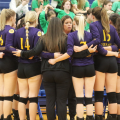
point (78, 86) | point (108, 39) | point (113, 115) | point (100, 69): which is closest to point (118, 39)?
point (108, 39)

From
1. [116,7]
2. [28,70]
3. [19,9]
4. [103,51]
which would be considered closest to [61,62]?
[28,70]

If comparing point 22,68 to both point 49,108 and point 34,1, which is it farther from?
point 34,1

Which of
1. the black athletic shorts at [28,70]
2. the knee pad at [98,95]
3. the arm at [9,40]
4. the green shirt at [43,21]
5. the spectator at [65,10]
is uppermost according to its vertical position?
the spectator at [65,10]

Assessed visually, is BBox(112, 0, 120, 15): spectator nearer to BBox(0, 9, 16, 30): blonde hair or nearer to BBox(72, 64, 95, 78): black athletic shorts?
BBox(72, 64, 95, 78): black athletic shorts

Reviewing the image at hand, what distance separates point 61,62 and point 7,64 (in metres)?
0.92

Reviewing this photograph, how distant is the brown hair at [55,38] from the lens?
2688 mm

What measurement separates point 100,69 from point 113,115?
775mm

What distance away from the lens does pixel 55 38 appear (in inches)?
106

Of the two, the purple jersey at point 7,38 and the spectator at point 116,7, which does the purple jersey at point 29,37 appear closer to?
the purple jersey at point 7,38

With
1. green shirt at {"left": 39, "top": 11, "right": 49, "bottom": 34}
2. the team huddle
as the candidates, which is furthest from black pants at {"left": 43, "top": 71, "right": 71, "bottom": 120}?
green shirt at {"left": 39, "top": 11, "right": 49, "bottom": 34}

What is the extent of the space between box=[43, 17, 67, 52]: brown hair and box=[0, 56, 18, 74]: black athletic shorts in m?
0.72

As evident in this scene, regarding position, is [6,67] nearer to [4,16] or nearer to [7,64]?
[7,64]

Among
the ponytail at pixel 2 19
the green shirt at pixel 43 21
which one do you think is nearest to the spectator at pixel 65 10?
the green shirt at pixel 43 21

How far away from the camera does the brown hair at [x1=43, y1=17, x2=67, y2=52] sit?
2.69 m
